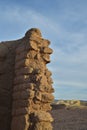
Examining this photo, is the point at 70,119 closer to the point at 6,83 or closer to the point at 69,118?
the point at 69,118

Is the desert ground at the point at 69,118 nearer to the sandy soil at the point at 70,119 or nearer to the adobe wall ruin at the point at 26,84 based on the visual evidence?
the sandy soil at the point at 70,119

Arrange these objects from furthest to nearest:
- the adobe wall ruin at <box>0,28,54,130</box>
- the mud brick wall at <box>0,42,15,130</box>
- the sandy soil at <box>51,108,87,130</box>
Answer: the sandy soil at <box>51,108,87,130</box> < the mud brick wall at <box>0,42,15,130</box> < the adobe wall ruin at <box>0,28,54,130</box>

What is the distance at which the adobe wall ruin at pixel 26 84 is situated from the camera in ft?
34.8

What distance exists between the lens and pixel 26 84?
10.9 metres

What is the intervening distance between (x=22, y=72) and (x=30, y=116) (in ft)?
4.61

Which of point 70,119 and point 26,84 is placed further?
point 70,119

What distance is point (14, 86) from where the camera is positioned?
1149cm

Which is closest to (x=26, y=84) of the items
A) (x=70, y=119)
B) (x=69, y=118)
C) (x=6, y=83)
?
(x=6, y=83)

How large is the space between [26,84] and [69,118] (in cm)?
2302

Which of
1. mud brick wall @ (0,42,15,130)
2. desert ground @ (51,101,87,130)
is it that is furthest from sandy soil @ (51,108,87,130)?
mud brick wall @ (0,42,15,130)

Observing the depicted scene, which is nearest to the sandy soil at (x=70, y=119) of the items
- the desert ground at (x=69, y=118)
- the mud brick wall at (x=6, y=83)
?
the desert ground at (x=69, y=118)

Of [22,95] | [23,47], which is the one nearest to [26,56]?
[23,47]

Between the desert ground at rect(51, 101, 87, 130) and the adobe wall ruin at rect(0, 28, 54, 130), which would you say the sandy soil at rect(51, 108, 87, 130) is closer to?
the desert ground at rect(51, 101, 87, 130)

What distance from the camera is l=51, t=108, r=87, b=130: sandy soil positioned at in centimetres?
2909
